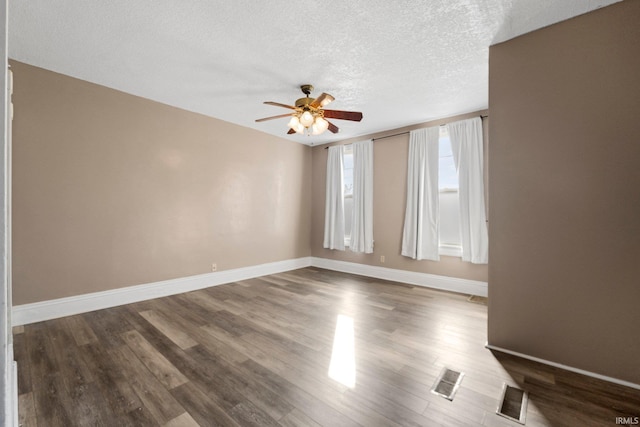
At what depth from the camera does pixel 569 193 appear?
204cm

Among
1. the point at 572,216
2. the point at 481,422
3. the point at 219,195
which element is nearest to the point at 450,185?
the point at 572,216

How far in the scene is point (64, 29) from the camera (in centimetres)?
226

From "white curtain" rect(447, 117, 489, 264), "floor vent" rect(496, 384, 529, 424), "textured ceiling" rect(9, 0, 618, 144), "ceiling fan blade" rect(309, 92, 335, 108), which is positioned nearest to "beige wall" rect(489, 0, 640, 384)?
"textured ceiling" rect(9, 0, 618, 144)

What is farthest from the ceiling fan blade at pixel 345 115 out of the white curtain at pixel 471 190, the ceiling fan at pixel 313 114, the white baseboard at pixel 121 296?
the white baseboard at pixel 121 296

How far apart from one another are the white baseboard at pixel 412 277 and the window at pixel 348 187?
611 mm

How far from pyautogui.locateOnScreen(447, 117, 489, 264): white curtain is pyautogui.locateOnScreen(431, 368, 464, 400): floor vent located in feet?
7.75

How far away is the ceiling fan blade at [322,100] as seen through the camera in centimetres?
270

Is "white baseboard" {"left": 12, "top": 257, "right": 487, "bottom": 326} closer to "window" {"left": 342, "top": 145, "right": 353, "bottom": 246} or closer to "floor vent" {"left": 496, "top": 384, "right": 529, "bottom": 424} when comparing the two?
"window" {"left": 342, "top": 145, "right": 353, "bottom": 246}

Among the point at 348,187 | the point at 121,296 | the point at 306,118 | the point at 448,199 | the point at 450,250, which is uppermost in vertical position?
the point at 306,118

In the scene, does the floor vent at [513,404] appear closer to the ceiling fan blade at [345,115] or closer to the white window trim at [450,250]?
the white window trim at [450,250]

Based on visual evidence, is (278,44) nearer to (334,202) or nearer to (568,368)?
(334,202)

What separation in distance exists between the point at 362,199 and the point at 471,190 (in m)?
1.93

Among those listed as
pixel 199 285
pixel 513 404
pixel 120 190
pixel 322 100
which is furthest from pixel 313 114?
pixel 199 285

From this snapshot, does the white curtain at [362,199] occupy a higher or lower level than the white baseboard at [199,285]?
higher
